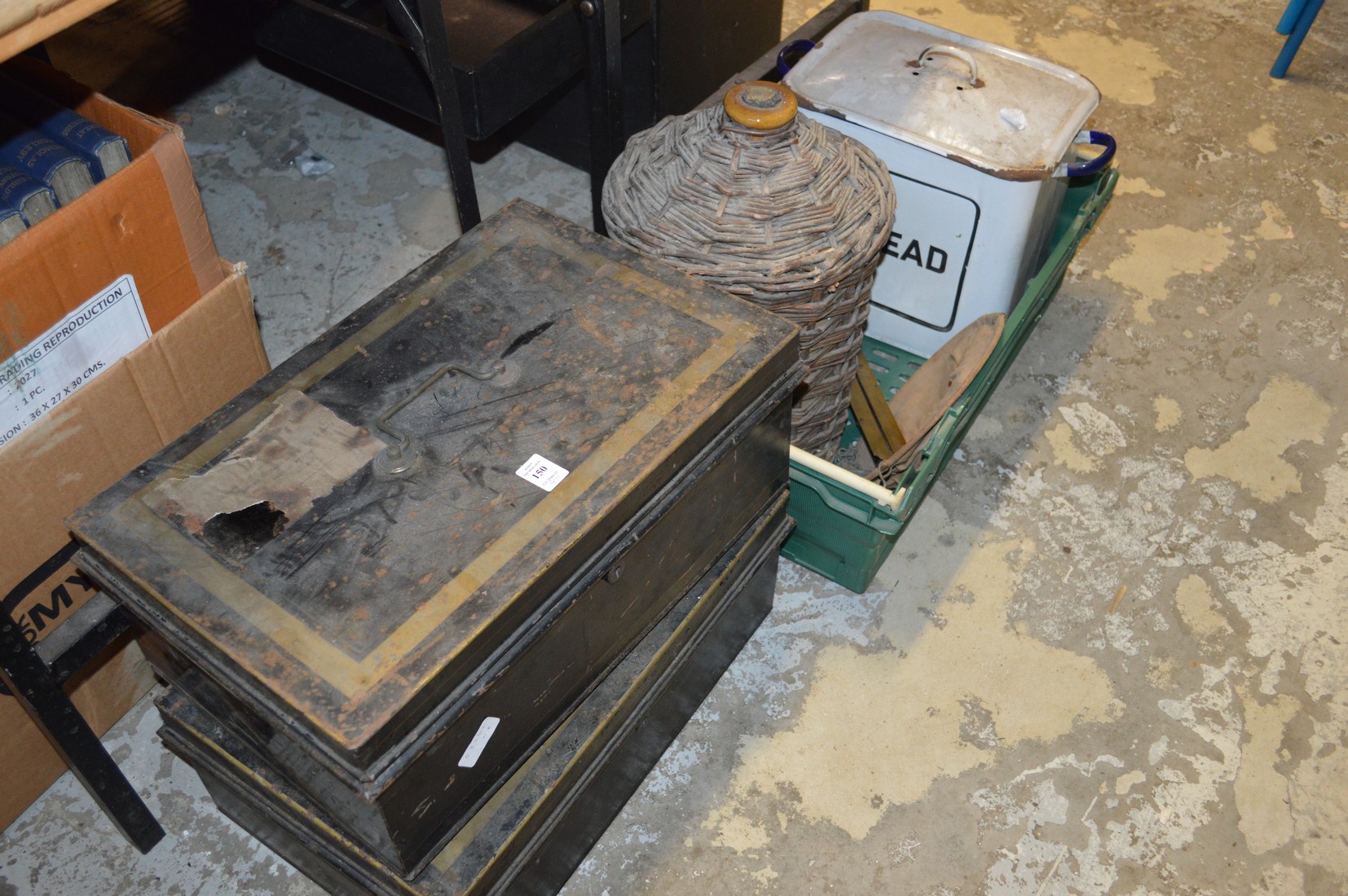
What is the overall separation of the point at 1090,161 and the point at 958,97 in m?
0.27

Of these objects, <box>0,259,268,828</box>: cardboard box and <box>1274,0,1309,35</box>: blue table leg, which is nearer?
<box>0,259,268,828</box>: cardboard box

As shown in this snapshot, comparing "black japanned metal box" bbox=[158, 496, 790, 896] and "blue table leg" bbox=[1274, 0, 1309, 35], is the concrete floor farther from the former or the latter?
"blue table leg" bbox=[1274, 0, 1309, 35]

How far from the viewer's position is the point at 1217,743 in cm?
180

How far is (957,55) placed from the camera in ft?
6.38

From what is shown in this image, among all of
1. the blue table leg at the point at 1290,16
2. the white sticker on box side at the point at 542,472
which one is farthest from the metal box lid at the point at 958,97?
the blue table leg at the point at 1290,16

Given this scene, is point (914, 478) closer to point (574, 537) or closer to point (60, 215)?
point (574, 537)

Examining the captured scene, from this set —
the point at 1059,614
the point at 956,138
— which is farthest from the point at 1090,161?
the point at 1059,614

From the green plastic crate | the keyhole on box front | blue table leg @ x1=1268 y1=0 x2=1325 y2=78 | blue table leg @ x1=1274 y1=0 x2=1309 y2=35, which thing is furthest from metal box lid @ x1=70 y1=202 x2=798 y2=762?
blue table leg @ x1=1274 y1=0 x2=1309 y2=35

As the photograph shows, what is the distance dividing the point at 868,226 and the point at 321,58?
1.10 meters

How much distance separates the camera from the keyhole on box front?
46.9 inches

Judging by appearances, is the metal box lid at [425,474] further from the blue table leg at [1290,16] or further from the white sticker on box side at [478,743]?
the blue table leg at [1290,16]

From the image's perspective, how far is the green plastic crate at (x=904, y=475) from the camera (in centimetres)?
178

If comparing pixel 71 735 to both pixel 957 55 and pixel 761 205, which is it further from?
pixel 957 55

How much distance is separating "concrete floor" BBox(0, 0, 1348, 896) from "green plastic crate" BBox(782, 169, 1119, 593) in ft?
0.26
